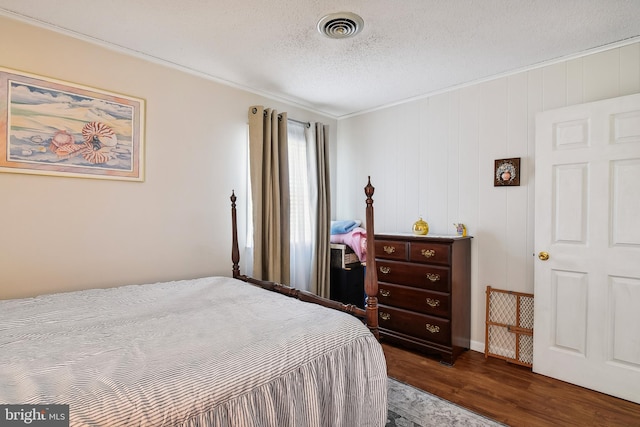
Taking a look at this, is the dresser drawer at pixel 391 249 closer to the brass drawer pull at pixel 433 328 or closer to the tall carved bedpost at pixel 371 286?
the brass drawer pull at pixel 433 328

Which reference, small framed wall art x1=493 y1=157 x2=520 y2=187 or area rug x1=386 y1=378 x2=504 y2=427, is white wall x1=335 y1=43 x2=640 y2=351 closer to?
small framed wall art x1=493 y1=157 x2=520 y2=187

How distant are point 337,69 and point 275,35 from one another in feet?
2.29

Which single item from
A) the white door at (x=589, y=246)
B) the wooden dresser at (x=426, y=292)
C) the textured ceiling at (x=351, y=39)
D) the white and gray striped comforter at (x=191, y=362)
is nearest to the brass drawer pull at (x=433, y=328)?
the wooden dresser at (x=426, y=292)

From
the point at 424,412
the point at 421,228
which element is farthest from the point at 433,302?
the point at 424,412

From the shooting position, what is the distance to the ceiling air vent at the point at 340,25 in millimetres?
1982

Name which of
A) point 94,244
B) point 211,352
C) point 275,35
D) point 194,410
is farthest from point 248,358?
A: point 275,35

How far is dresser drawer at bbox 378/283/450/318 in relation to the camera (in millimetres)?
2787

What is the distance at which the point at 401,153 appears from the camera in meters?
3.56

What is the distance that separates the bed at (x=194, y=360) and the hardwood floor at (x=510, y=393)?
103 cm

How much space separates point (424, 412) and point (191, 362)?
63.3 inches

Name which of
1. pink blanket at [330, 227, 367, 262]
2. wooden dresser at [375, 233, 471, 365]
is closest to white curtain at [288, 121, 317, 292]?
pink blanket at [330, 227, 367, 262]

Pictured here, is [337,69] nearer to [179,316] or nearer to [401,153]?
[401,153]

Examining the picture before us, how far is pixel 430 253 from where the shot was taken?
2834 mm

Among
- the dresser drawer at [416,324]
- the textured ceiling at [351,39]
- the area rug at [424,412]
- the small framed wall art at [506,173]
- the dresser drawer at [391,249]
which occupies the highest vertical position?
the textured ceiling at [351,39]
